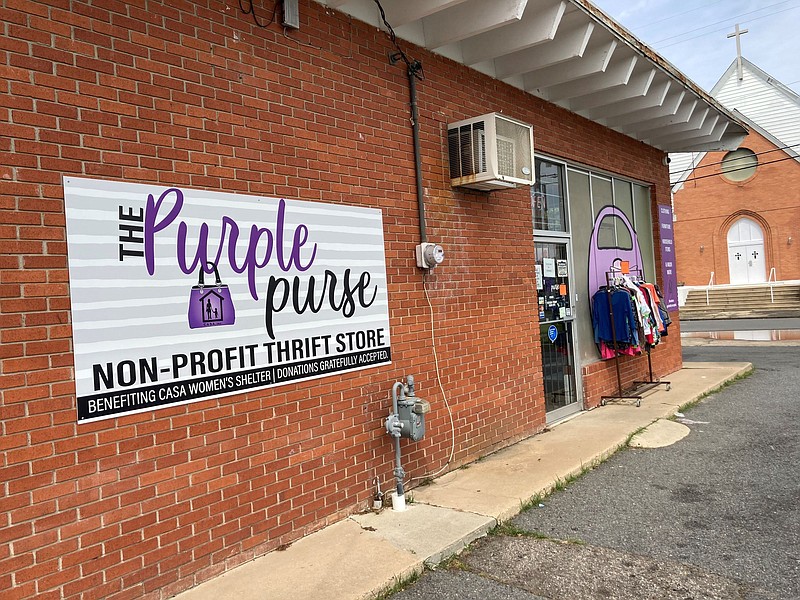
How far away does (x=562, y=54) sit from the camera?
6355 mm

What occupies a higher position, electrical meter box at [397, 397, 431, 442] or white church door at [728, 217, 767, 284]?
white church door at [728, 217, 767, 284]

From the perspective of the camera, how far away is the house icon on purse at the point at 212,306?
3811 mm

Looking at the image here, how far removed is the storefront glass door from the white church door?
25.3 metres

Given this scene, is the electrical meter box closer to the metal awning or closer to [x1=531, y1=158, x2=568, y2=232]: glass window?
the metal awning

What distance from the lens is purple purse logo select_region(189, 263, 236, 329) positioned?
377 centimetres

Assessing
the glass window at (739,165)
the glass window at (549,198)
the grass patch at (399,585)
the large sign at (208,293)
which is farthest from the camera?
the glass window at (739,165)

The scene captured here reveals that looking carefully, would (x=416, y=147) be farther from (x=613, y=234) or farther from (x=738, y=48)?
(x=738, y=48)

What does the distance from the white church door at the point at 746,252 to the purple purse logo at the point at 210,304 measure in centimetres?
3061

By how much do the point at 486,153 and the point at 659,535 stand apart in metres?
3.45

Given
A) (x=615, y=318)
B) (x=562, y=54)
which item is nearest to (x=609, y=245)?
(x=615, y=318)

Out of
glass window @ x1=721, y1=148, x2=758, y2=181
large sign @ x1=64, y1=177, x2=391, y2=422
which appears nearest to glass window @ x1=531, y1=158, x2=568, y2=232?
large sign @ x1=64, y1=177, x2=391, y2=422

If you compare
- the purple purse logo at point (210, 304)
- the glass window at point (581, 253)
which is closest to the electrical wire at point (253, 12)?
the purple purse logo at point (210, 304)

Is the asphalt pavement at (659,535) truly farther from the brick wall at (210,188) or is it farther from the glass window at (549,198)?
the glass window at (549,198)

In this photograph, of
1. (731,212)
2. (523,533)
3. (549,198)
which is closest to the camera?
(523,533)
